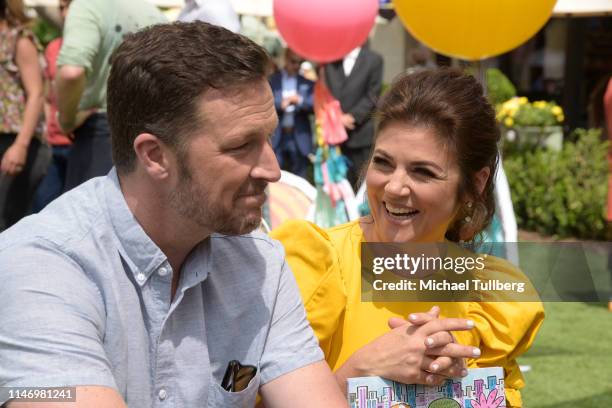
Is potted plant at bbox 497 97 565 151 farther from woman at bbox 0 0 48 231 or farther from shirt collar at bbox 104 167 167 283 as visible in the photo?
shirt collar at bbox 104 167 167 283

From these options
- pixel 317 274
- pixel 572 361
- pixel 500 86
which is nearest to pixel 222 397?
pixel 317 274

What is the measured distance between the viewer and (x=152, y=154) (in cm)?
178

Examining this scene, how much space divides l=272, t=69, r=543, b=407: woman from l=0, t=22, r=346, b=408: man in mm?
323

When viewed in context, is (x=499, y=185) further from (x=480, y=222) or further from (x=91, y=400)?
(x=91, y=400)

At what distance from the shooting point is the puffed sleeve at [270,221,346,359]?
2.16 metres

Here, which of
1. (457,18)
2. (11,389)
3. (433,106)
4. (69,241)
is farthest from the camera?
(457,18)

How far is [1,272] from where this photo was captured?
162 centimetres

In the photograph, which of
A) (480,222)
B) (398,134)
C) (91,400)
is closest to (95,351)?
(91,400)

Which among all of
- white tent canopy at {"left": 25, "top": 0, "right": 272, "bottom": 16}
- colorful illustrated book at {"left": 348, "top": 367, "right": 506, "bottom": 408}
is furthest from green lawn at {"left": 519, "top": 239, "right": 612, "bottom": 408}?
white tent canopy at {"left": 25, "top": 0, "right": 272, "bottom": 16}

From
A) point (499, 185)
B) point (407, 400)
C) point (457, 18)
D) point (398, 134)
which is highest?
point (398, 134)

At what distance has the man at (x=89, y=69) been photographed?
12.9 feet

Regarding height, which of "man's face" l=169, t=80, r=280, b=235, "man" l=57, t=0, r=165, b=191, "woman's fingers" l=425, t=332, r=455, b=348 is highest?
"man's face" l=169, t=80, r=280, b=235

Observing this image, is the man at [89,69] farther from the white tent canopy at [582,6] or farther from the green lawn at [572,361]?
the white tent canopy at [582,6]

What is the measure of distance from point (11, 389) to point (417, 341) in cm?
80
